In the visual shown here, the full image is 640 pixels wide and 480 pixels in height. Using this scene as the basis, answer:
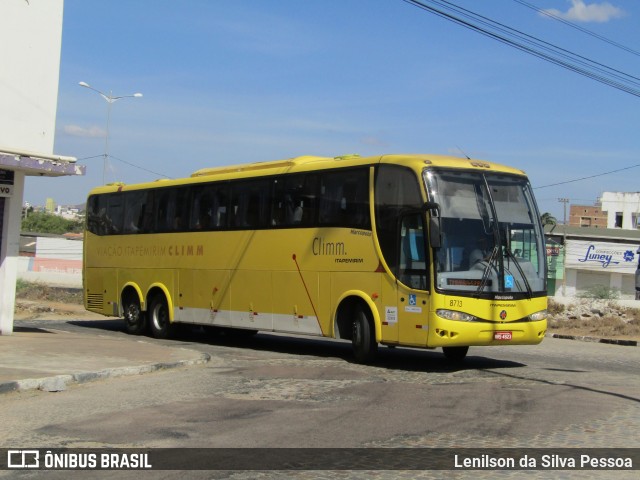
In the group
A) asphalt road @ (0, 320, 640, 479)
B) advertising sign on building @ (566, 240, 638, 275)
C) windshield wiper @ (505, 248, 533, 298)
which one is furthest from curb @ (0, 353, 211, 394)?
advertising sign on building @ (566, 240, 638, 275)

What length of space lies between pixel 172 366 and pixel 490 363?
19.9ft

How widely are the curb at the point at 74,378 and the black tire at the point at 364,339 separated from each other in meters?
3.20

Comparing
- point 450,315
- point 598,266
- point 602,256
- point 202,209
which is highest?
point 602,256

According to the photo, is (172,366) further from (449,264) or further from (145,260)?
(145,260)

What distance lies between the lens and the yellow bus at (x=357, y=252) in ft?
45.5

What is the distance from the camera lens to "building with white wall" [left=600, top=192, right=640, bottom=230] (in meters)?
88.6

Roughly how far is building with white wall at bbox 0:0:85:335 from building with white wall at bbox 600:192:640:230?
79.9m

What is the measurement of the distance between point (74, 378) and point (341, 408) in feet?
13.7

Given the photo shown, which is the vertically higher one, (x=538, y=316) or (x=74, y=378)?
(x=538, y=316)

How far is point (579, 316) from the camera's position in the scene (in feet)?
101

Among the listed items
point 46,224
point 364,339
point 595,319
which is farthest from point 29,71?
point 46,224

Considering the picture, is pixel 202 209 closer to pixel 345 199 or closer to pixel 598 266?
pixel 345 199

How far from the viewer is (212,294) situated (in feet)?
63.6

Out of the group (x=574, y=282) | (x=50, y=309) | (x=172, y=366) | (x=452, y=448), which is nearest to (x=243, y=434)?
(x=452, y=448)
